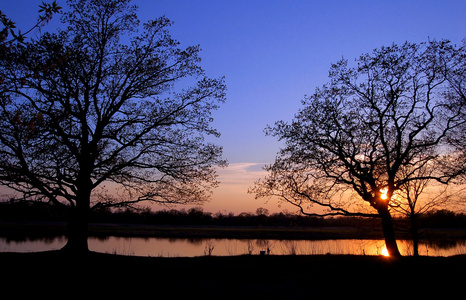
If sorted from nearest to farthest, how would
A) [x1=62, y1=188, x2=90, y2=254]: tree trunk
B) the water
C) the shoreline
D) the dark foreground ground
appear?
the dark foreground ground
[x1=62, y1=188, x2=90, y2=254]: tree trunk
the water
the shoreline

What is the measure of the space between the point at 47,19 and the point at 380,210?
48.6 ft

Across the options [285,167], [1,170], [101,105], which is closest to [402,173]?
[285,167]

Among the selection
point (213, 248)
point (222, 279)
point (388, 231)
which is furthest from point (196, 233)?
point (222, 279)

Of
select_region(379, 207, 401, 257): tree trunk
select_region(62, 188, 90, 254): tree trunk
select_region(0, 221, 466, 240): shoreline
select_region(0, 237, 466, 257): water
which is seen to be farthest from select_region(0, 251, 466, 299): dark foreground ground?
select_region(0, 221, 466, 240): shoreline

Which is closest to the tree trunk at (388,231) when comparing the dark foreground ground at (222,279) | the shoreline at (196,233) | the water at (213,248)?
the dark foreground ground at (222,279)

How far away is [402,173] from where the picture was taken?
776 inches

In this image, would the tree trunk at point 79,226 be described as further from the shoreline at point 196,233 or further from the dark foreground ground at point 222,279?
the shoreline at point 196,233

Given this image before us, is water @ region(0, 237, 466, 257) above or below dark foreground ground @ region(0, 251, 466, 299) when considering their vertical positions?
below

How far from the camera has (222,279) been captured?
10.0m

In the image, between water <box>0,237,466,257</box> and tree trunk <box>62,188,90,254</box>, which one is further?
water <box>0,237,466,257</box>

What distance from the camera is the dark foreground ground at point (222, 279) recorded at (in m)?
8.70

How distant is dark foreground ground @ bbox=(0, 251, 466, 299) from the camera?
8.70 m

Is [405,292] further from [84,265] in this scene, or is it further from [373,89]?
[373,89]

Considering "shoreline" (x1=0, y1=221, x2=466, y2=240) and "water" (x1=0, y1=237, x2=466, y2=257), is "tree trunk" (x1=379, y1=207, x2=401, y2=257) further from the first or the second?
"shoreline" (x1=0, y1=221, x2=466, y2=240)
